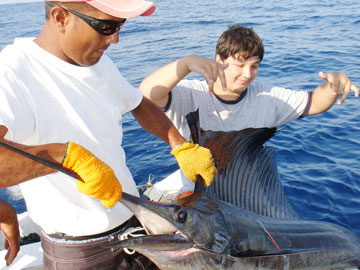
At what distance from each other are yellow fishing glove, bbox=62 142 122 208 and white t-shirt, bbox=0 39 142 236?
23 cm

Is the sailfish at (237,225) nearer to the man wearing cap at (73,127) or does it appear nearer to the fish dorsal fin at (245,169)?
the fish dorsal fin at (245,169)

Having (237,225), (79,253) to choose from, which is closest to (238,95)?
(237,225)

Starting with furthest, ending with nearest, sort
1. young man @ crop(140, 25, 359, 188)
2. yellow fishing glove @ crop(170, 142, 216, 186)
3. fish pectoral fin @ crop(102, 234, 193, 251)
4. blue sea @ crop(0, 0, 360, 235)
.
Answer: blue sea @ crop(0, 0, 360, 235) < young man @ crop(140, 25, 359, 188) < yellow fishing glove @ crop(170, 142, 216, 186) < fish pectoral fin @ crop(102, 234, 193, 251)

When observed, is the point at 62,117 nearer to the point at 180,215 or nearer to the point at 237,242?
the point at 180,215

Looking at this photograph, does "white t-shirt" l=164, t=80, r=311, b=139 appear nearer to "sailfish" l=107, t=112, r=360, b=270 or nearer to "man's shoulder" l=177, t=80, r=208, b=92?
"man's shoulder" l=177, t=80, r=208, b=92

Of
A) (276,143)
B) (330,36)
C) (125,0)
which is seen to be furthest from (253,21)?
(125,0)

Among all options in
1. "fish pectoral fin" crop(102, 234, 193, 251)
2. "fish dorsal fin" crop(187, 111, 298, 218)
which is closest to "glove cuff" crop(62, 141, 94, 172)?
"fish pectoral fin" crop(102, 234, 193, 251)

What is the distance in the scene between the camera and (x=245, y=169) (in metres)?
2.34

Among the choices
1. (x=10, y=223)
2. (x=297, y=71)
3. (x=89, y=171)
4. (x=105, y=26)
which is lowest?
(x=297, y=71)

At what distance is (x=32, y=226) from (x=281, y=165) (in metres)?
3.10

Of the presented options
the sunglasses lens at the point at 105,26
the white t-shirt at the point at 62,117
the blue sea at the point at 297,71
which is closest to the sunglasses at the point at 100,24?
the sunglasses lens at the point at 105,26

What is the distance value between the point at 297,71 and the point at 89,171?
25.0 feet

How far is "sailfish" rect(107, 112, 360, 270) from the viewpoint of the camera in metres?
1.56

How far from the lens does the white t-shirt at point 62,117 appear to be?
1.29 metres
